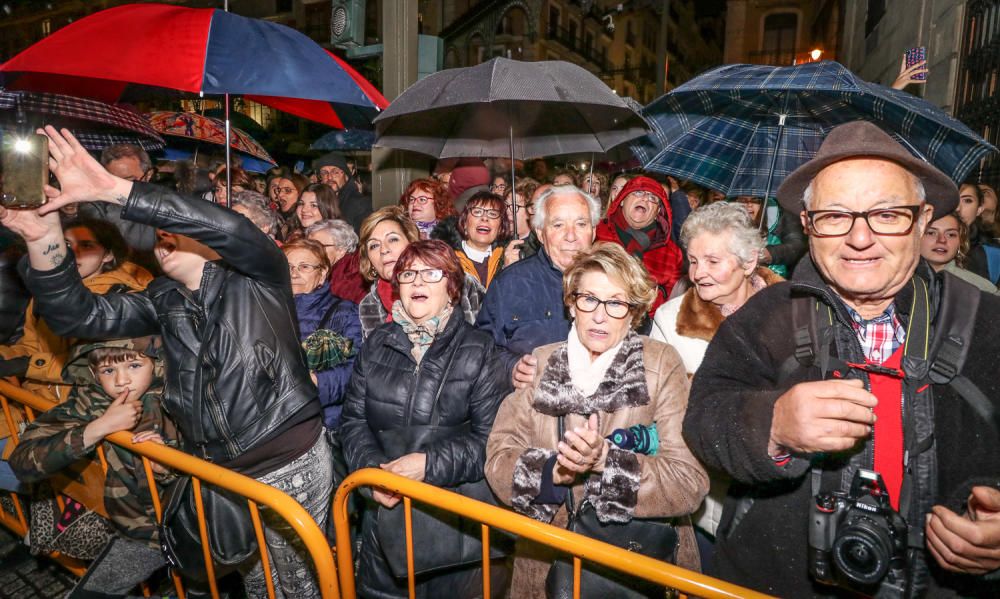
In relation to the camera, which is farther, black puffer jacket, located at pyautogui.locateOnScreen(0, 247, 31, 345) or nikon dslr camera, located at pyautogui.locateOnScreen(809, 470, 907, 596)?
black puffer jacket, located at pyautogui.locateOnScreen(0, 247, 31, 345)

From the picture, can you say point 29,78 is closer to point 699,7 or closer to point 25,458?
point 25,458

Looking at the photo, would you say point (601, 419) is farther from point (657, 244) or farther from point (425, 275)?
point (657, 244)

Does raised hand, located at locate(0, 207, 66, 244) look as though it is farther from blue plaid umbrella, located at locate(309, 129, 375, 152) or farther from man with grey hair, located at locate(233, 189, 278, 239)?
blue plaid umbrella, located at locate(309, 129, 375, 152)

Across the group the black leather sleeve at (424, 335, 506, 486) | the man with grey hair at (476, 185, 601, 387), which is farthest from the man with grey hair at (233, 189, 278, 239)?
the black leather sleeve at (424, 335, 506, 486)

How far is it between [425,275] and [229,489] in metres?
1.27

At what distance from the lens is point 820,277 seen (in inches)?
68.4

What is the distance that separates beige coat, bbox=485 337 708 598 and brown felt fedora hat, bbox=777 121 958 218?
36.9 inches

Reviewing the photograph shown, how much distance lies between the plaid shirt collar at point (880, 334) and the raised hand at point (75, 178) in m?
2.56

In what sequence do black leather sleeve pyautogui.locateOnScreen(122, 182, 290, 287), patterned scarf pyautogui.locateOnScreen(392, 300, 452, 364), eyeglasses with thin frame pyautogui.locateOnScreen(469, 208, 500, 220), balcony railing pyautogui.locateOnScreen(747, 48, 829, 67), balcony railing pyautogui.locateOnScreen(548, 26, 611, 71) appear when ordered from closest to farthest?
black leather sleeve pyautogui.locateOnScreen(122, 182, 290, 287) < patterned scarf pyautogui.locateOnScreen(392, 300, 452, 364) < eyeglasses with thin frame pyautogui.locateOnScreen(469, 208, 500, 220) < balcony railing pyautogui.locateOnScreen(747, 48, 829, 67) < balcony railing pyautogui.locateOnScreen(548, 26, 611, 71)

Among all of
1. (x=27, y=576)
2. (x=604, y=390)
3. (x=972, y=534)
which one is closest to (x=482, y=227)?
(x=604, y=390)

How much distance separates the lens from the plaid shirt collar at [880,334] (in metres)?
1.68

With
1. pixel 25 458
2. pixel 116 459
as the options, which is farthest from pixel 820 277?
pixel 25 458

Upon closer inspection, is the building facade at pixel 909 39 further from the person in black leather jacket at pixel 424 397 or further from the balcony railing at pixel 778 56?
the balcony railing at pixel 778 56

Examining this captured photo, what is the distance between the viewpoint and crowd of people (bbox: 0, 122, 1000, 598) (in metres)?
1.50
